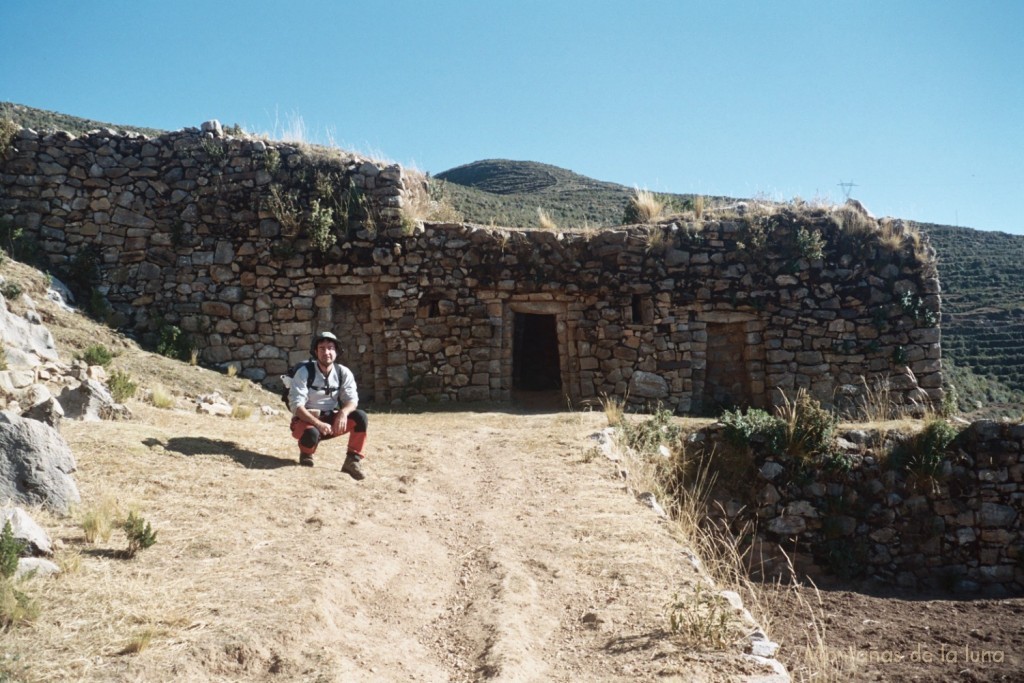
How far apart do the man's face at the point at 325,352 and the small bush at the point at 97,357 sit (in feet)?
14.8

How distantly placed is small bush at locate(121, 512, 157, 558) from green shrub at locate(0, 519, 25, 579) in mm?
775

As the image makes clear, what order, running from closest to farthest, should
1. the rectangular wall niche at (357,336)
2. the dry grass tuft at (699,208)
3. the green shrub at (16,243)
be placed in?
the green shrub at (16,243) → the rectangular wall niche at (357,336) → the dry grass tuft at (699,208)

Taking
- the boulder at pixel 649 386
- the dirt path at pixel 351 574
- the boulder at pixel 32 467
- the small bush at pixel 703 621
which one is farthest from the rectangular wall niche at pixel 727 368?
the boulder at pixel 32 467

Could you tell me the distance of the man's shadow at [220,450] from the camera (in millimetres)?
7480

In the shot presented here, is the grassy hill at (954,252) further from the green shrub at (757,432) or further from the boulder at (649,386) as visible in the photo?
the green shrub at (757,432)

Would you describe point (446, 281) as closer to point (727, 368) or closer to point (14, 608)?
point (727, 368)

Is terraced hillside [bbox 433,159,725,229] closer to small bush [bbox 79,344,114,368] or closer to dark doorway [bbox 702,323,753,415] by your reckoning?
dark doorway [bbox 702,323,753,415]

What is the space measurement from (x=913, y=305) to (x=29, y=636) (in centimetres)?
1317

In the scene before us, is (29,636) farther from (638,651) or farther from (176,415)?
(176,415)

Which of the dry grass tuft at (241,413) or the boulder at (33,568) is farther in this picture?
the dry grass tuft at (241,413)

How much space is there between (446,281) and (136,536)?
875 cm

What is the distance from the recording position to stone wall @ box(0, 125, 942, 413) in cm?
1327

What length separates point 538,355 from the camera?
16172 mm

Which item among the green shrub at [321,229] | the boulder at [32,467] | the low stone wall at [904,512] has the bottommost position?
the low stone wall at [904,512]
